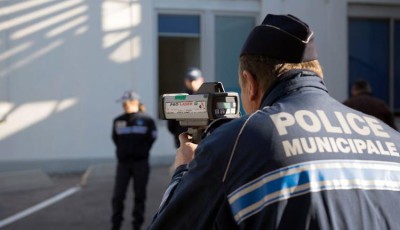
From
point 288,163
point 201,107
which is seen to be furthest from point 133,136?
point 288,163

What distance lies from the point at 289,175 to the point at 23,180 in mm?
9598

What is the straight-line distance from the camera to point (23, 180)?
10516 millimetres

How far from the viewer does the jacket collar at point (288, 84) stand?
5.97 feet

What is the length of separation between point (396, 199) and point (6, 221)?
23.0 feet

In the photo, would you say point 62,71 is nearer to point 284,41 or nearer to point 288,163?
point 284,41

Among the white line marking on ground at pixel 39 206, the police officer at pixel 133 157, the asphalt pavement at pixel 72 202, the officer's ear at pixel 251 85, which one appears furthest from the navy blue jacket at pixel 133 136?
the officer's ear at pixel 251 85

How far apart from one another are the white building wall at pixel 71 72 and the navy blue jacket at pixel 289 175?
393 inches

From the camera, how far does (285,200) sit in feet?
5.30

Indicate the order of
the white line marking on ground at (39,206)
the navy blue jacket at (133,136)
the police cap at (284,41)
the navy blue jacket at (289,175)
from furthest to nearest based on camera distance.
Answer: the white line marking on ground at (39,206)
the navy blue jacket at (133,136)
the police cap at (284,41)
the navy blue jacket at (289,175)

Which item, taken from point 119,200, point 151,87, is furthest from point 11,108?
point 119,200

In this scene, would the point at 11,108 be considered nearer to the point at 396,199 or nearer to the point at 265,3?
the point at 265,3

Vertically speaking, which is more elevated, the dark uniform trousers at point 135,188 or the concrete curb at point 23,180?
the dark uniform trousers at point 135,188

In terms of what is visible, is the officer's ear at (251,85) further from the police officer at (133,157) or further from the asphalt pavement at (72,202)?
the asphalt pavement at (72,202)

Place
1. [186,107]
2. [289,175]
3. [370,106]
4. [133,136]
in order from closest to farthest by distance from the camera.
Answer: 1. [289,175]
2. [186,107]
3. [370,106]
4. [133,136]
